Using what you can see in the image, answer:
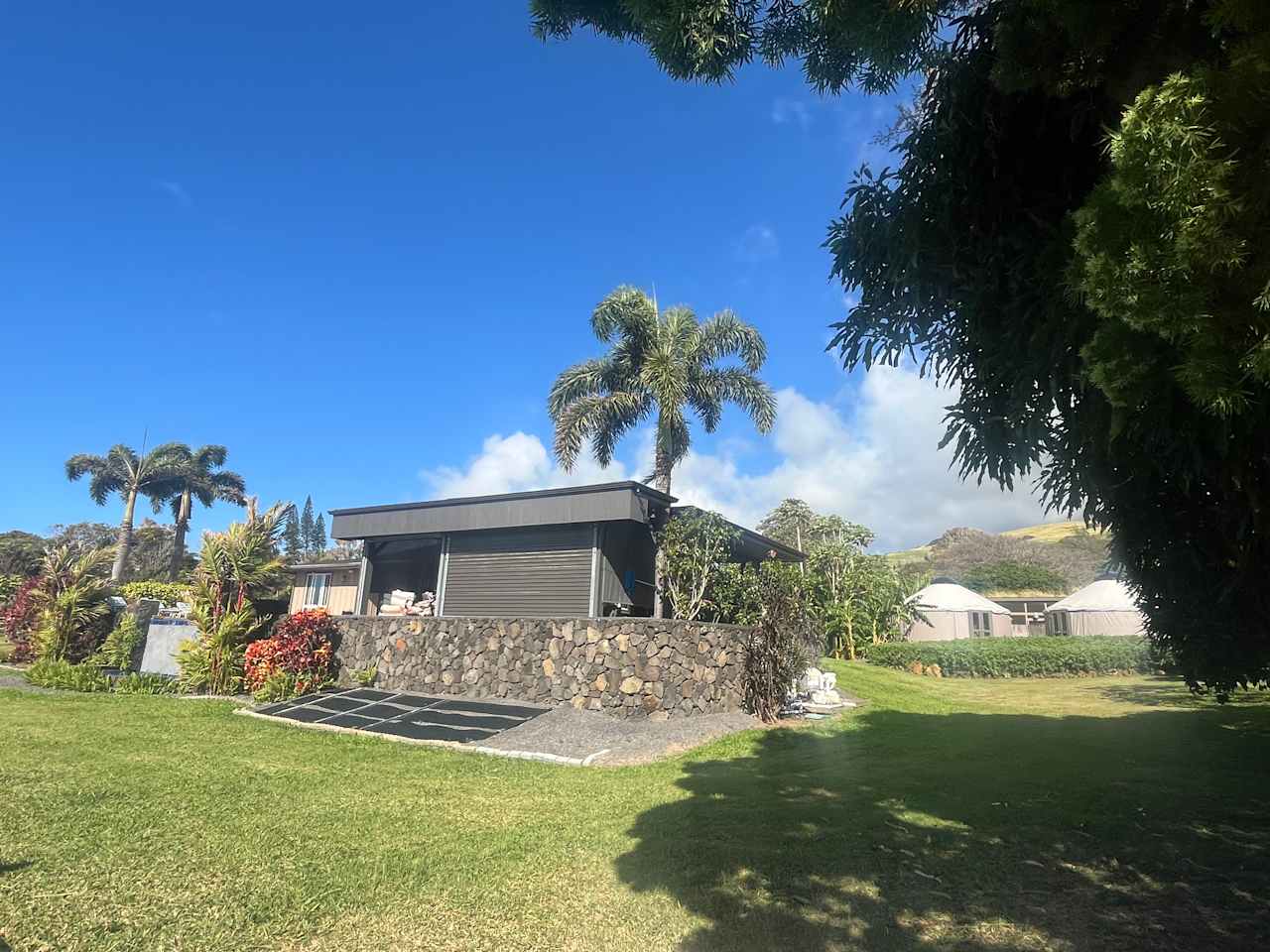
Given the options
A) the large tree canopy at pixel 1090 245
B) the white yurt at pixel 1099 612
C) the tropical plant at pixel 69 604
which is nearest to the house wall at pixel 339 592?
the tropical plant at pixel 69 604

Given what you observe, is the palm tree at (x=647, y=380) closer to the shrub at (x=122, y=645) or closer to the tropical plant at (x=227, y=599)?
the tropical plant at (x=227, y=599)

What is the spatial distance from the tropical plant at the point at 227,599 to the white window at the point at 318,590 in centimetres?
1149

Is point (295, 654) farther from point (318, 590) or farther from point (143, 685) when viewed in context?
point (318, 590)

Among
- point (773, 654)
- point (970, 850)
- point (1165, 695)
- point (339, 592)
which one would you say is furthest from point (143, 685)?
point (1165, 695)

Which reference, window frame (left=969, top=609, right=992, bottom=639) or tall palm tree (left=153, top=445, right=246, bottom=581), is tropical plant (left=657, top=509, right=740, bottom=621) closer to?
window frame (left=969, top=609, right=992, bottom=639)

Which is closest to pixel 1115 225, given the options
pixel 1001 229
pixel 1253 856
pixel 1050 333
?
pixel 1050 333

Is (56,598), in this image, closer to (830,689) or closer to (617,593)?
(617,593)

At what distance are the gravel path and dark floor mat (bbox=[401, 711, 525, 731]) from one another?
0.33m

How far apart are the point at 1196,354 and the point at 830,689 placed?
13134mm

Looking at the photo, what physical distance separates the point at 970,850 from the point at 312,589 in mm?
25609

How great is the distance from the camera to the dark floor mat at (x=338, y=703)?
40.5 ft

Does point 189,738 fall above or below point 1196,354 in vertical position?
below

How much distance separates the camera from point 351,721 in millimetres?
11383

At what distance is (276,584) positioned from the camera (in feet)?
49.0
